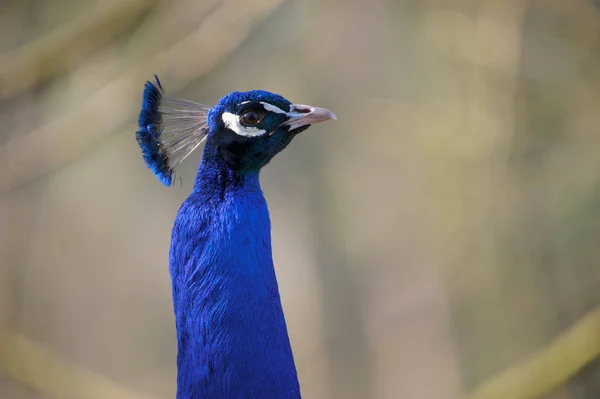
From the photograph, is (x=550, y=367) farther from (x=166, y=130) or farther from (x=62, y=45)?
(x=62, y=45)

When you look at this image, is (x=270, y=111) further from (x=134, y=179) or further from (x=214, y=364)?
(x=134, y=179)

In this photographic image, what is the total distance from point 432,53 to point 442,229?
684 millimetres

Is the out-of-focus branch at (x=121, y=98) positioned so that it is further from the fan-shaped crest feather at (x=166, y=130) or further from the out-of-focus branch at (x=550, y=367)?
the out-of-focus branch at (x=550, y=367)

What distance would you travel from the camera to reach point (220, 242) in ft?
3.71

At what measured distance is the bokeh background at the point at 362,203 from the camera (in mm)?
2375

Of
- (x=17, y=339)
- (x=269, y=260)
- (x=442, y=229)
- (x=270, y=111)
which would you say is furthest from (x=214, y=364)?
(x=17, y=339)

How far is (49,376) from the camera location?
239cm

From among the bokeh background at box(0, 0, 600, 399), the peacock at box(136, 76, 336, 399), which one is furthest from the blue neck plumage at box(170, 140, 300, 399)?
the bokeh background at box(0, 0, 600, 399)

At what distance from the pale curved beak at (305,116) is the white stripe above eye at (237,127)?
0.06 m

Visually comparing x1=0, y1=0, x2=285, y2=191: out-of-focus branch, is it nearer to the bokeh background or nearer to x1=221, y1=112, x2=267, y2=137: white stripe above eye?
the bokeh background

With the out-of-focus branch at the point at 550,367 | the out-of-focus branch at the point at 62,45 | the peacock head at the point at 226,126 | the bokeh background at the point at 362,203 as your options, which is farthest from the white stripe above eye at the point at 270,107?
the out-of-focus branch at the point at 550,367

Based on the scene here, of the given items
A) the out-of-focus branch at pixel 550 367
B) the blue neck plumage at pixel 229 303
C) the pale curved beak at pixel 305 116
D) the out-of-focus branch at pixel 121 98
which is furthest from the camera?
the out-of-focus branch at pixel 121 98

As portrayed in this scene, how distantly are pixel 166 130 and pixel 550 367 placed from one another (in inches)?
70.4

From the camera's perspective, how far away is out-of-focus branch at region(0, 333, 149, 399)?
2.39m
